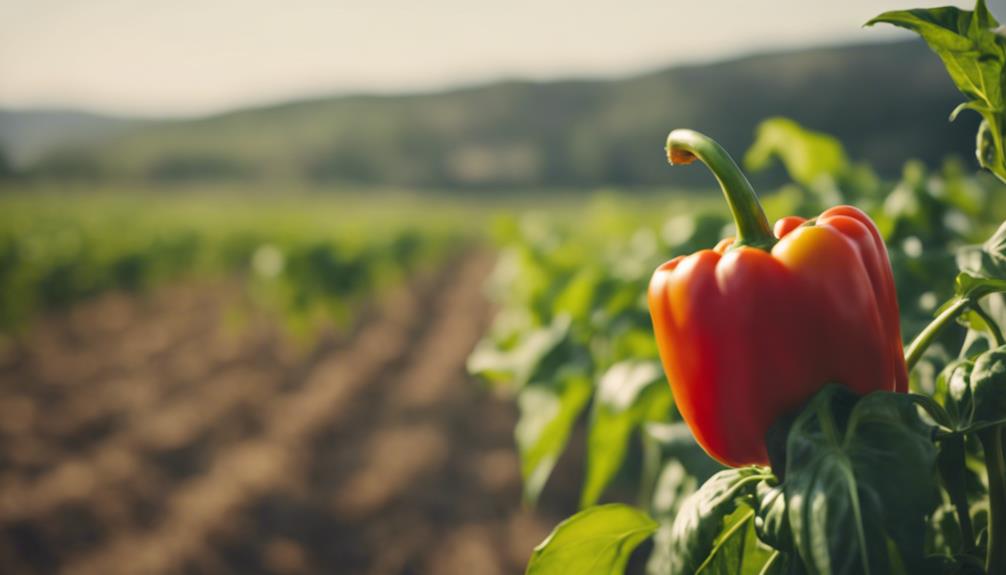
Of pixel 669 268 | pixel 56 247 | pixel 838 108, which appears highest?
pixel 669 268

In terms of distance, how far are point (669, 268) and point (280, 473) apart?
3466 millimetres

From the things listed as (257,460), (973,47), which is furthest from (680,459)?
(257,460)

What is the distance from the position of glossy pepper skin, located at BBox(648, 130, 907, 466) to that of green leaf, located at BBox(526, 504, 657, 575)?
5.1 inches

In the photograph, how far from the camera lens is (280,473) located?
A: 3.80 m

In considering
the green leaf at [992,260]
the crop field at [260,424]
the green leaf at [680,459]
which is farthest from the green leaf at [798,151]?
the crop field at [260,424]

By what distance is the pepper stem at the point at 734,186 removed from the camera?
68cm

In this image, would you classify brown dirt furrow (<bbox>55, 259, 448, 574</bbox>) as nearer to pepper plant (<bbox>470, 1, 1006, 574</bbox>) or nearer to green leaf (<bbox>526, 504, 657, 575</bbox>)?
green leaf (<bbox>526, 504, 657, 575</bbox>)

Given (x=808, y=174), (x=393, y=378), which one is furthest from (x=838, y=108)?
(x=808, y=174)

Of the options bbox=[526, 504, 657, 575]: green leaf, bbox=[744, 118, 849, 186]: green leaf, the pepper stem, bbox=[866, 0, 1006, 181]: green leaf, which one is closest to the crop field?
bbox=[744, 118, 849, 186]: green leaf

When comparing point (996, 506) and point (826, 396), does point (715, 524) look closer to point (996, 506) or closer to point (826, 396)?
point (826, 396)

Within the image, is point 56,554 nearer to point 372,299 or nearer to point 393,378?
point 393,378

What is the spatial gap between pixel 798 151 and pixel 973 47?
1.34 metres

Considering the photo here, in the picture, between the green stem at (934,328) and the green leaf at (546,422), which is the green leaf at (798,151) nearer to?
the green leaf at (546,422)

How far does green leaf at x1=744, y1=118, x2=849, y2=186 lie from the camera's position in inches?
71.1
